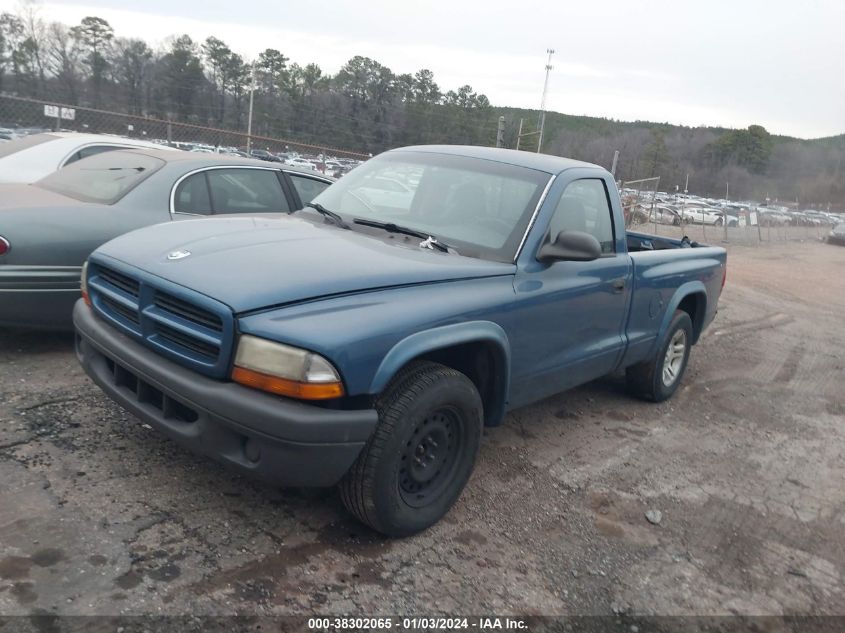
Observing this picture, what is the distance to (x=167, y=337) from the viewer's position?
309cm

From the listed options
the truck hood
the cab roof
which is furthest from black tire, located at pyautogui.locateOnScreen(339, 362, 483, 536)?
the cab roof

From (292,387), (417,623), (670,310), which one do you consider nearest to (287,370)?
(292,387)

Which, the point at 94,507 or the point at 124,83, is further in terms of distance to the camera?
the point at 124,83

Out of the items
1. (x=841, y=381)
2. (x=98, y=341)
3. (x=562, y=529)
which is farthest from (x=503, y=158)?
(x=841, y=381)

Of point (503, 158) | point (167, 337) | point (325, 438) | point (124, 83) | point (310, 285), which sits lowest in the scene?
point (325, 438)

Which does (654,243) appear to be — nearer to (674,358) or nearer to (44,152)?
(674,358)

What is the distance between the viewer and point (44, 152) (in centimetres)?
695

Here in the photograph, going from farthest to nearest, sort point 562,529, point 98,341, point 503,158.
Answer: point 503,158 → point 562,529 → point 98,341

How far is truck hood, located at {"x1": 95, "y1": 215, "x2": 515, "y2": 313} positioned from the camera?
2918mm

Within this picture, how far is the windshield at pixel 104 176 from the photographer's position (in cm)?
530

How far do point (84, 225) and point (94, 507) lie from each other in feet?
7.93

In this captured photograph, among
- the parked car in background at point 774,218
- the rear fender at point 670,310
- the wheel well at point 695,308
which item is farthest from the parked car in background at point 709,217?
the rear fender at point 670,310

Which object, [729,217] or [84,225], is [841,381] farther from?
[729,217]

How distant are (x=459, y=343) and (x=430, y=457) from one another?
1.89ft
